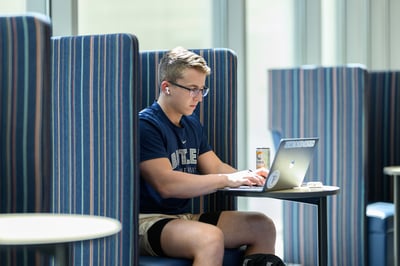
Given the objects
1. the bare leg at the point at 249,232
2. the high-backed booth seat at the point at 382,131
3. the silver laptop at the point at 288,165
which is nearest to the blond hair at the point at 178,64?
the silver laptop at the point at 288,165

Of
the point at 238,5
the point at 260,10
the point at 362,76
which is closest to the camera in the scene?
the point at 362,76

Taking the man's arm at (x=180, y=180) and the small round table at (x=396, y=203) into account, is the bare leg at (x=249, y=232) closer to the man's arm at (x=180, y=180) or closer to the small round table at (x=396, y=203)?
the man's arm at (x=180, y=180)

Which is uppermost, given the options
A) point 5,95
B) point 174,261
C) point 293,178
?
point 5,95

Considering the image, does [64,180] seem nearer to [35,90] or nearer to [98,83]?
[98,83]

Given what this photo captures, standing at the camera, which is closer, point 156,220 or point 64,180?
point 64,180

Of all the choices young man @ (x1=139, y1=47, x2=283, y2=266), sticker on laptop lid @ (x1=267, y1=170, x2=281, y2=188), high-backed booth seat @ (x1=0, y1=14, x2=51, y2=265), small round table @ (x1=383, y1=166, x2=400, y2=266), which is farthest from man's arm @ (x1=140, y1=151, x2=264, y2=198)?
high-backed booth seat @ (x1=0, y1=14, x2=51, y2=265)

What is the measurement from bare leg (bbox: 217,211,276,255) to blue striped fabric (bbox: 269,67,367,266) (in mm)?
1103

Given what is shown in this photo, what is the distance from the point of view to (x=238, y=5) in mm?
5887

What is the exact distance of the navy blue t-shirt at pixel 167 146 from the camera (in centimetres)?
354

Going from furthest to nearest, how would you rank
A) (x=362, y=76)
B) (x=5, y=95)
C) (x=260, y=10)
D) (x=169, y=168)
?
(x=260, y=10), (x=362, y=76), (x=169, y=168), (x=5, y=95)

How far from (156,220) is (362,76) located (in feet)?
5.61

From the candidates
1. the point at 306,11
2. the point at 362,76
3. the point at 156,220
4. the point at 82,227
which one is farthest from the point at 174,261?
the point at 306,11

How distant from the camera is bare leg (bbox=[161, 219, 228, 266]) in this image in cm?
334

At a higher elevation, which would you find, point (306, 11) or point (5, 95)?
point (306, 11)
